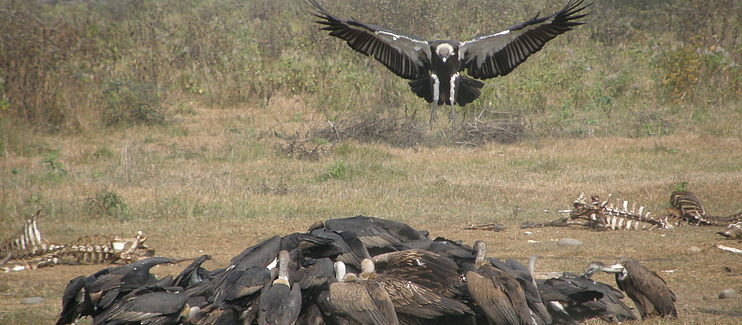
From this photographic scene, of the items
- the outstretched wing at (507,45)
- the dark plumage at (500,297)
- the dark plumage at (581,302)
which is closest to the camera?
the dark plumage at (500,297)

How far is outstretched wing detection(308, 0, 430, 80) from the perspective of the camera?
23.5 feet

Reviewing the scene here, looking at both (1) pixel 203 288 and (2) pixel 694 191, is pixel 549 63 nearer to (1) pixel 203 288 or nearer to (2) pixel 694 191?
(2) pixel 694 191

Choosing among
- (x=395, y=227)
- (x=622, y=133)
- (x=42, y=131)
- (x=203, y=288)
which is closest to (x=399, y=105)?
(x=622, y=133)

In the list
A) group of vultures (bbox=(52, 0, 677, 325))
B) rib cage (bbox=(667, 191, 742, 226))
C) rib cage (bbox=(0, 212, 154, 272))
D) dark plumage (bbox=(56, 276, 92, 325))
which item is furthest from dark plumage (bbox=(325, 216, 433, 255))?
rib cage (bbox=(667, 191, 742, 226))

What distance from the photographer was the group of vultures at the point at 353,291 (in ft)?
11.5

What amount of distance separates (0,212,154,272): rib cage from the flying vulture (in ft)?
10.0

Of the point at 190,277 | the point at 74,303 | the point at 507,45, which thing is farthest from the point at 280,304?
the point at 507,45

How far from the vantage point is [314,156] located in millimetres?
10258

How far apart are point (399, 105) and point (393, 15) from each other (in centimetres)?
343

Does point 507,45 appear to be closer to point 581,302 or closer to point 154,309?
point 581,302

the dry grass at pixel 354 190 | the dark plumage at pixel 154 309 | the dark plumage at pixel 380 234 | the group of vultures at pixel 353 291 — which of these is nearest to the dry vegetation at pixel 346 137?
the dry grass at pixel 354 190

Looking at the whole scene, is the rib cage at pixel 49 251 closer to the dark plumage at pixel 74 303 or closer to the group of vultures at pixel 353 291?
the group of vultures at pixel 353 291

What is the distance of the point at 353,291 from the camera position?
3.51 meters

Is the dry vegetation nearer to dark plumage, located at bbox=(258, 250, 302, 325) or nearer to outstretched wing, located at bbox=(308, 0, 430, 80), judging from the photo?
outstretched wing, located at bbox=(308, 0, 430, 80)
